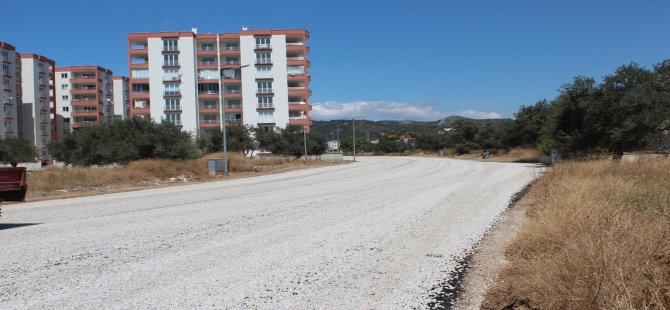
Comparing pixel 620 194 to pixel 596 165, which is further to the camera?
pixel 596 165

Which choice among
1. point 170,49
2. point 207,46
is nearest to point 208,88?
point 207,46

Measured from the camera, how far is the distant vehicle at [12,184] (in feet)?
35.6

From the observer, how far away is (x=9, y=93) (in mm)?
106062

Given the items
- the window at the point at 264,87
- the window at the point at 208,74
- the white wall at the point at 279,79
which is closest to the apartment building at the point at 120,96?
the window at the point at 208,74

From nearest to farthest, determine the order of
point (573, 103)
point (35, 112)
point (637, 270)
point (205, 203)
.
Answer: point (637, 270) → point (205, 203) → point (573, 103) → point (35, 112)

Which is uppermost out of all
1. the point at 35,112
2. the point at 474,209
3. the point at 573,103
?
the point at 35,112

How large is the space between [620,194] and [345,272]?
631 cm

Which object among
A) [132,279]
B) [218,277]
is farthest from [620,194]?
[132,279]

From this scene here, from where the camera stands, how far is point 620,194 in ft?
32.2

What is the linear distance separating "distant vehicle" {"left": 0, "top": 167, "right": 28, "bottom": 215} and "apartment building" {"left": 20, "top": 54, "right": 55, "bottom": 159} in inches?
4481

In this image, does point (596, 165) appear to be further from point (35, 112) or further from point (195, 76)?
point (35, 112)

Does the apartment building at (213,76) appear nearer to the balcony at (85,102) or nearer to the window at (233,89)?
the window at (233,89)

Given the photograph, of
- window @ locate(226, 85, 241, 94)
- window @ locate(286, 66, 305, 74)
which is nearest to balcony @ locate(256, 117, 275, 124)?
window @ locate(226, 85, 241, 94)

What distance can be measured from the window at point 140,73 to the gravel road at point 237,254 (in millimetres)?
89771
